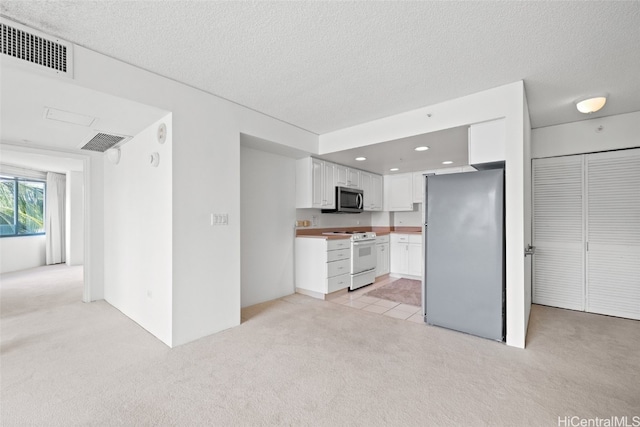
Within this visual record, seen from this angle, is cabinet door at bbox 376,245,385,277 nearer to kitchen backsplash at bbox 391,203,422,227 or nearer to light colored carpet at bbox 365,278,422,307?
light colored carpet at bbox 365,278,422,307

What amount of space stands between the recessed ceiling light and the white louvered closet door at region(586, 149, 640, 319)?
226 inches

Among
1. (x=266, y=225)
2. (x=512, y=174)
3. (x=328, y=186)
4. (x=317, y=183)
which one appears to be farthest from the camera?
(x=328, y=186)

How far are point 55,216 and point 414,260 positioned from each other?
8.59 metres

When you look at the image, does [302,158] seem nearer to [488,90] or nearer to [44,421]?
[488,90]

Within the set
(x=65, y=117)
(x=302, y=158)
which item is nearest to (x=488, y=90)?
(x=302, y=158)

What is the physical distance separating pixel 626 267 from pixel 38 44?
600 centimetres

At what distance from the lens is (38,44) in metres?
1.95

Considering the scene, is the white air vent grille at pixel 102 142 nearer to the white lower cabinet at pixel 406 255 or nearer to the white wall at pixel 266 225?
the white wall at pixel 266 225

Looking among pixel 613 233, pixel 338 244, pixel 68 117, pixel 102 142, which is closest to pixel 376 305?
pixel 338 244

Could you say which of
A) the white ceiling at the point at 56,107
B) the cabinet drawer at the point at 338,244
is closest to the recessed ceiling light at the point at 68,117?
the white ceiling at the point at 56,107

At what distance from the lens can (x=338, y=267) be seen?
447cm

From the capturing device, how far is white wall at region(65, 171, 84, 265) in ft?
23.6

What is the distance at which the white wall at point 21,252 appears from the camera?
624 cm

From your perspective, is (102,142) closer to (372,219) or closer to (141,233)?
(141,233)
